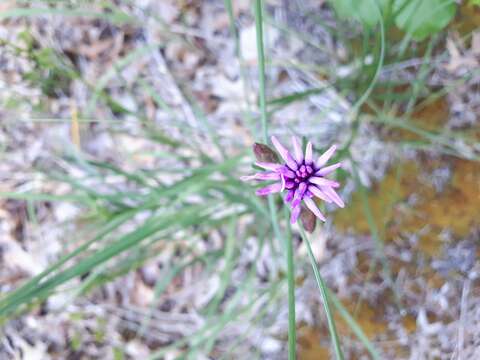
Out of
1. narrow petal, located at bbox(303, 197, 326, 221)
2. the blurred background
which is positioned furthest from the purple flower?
the blurred background

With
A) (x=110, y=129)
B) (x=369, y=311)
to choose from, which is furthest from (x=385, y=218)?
(x=110, y=129)

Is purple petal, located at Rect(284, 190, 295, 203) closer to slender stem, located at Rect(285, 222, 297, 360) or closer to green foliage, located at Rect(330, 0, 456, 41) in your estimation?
slender stem, located at Rect(285, 222, 297, 360)

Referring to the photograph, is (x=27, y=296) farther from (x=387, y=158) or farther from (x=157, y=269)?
(x=387, y=158)

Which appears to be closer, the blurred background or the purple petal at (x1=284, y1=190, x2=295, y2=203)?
the purple petal at (x1=284, y1=190, x2=295, y2=203)

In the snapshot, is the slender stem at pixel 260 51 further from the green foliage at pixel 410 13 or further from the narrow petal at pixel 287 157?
the green foliage at pixel 410 13

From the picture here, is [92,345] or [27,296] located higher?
[27,296]

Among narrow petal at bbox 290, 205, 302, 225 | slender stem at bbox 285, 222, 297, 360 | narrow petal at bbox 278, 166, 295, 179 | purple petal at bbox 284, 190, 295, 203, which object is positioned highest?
narrow petal at bbox 278, 166, 295, 179

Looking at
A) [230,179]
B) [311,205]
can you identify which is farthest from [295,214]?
[230,179]
